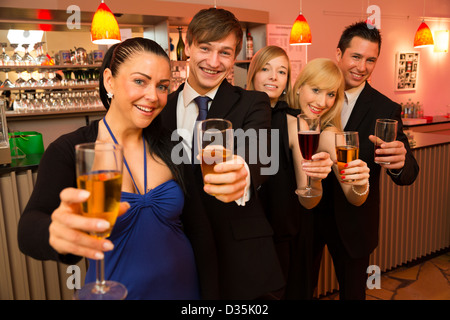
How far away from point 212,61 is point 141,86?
2.06ft

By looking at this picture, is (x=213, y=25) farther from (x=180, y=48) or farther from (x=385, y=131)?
(x=180, y=48)

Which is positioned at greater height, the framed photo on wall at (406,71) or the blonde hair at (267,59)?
the framed photo on wall at (406,71)

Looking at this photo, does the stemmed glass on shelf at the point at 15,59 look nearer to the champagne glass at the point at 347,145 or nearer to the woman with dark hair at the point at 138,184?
the woman with dark hair at the point at 138,184

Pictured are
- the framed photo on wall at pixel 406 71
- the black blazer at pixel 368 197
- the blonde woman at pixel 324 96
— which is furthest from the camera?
the framed photo on wall at pixel 406 71

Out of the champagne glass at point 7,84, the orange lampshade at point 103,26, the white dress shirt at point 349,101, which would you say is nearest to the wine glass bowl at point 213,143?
the white dress shirt at point 349,101

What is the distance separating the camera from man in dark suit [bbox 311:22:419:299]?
2094 millimetres

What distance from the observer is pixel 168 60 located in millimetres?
1349

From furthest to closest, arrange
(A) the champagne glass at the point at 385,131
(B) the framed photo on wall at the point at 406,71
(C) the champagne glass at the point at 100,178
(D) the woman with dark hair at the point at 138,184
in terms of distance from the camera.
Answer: (B) the framed photo on wall at the point at 406,71 → (A) the champagne glass at the point at 385,131 → (D) the woman with dark hair at the point at 138,184 → (C) the champagne glass at the point at 100,178

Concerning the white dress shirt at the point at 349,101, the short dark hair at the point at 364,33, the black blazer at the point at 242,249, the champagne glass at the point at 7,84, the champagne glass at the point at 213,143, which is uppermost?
the short dark hair at the point at 364,33

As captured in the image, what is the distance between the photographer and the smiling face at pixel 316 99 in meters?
2.10

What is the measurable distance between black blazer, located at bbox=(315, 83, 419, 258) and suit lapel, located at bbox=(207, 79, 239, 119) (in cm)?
73

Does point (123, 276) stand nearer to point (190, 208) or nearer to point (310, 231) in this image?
point (190, 208)

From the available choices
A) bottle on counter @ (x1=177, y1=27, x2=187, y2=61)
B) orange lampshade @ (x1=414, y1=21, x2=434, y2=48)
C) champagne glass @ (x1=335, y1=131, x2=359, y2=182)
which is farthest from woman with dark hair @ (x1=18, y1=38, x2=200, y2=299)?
orange lampshade @ (x1=414, y1=21, x2=434, y2=48)

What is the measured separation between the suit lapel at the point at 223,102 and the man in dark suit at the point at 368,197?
0.73 m
